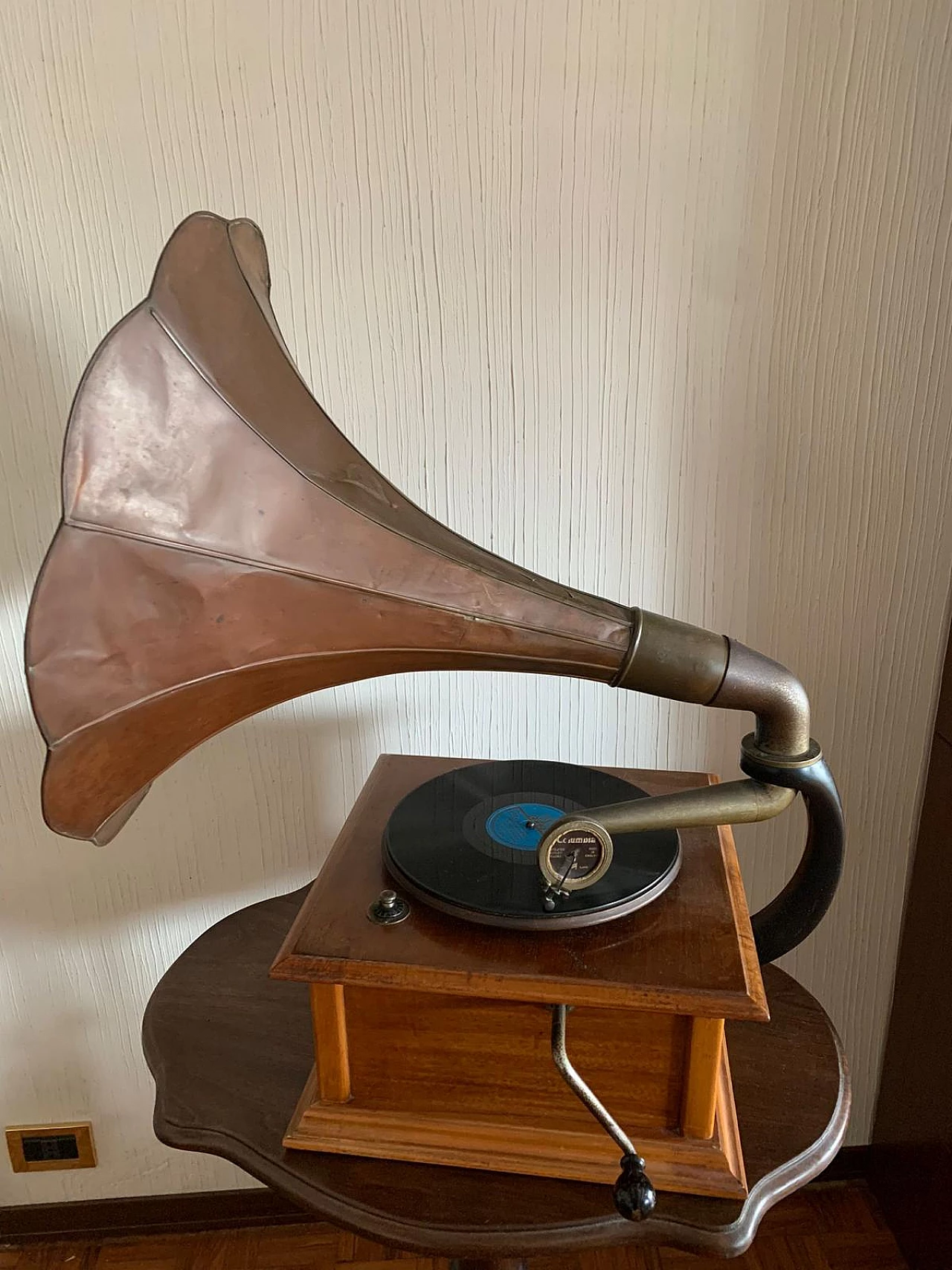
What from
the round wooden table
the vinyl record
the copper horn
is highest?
the copper horn

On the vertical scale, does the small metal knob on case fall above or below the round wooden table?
above

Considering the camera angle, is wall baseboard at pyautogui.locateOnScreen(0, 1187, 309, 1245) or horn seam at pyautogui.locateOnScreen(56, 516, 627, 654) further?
wall baseboard at pyautogui.locateOnScreen(0, 1187, 309, 1245)

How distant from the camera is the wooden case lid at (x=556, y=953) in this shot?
0.69 m

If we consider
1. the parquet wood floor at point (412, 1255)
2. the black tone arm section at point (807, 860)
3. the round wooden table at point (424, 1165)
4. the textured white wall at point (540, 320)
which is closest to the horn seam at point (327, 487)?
the black tone arm section at point (807, 860)

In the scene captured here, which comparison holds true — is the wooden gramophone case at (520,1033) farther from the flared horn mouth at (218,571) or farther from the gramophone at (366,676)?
the flared horn mouth at (218,571)

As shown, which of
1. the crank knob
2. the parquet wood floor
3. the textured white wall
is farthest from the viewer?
the parquet wood floor

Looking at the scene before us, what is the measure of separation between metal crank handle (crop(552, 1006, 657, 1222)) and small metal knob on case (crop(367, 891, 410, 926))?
0.51 feet

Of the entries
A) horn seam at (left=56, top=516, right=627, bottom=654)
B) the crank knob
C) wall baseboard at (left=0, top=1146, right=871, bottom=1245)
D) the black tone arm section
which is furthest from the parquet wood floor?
horn seam at (left=56, top=516, right=627, bottom=654)

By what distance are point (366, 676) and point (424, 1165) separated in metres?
0.43

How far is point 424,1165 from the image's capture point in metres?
0.78

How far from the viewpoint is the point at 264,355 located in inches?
29.2

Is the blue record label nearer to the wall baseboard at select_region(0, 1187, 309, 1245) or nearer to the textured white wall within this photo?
the textured white wall

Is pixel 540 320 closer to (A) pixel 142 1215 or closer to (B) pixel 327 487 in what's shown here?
(B) pixel 327 487

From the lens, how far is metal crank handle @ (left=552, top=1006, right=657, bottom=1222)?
2.12 ft
